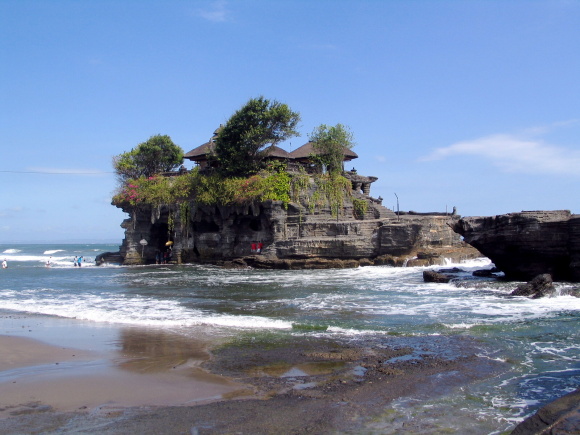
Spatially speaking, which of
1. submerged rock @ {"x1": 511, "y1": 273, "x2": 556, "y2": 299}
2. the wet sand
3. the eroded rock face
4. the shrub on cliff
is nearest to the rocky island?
→ the shrub on cliff

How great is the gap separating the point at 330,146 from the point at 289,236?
349 inches

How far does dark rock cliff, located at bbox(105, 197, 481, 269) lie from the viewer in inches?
1234

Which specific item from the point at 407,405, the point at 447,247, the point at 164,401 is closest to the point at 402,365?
the point at 407,405

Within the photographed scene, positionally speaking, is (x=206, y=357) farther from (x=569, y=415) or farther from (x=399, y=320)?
(x=569, y=415)

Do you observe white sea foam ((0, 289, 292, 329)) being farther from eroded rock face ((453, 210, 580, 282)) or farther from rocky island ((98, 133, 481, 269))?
Answer: rocky island ((98, 133, 481, 269))

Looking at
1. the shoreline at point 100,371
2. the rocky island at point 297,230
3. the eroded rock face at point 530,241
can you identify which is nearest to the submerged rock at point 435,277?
the eroded rock face at point 530,241

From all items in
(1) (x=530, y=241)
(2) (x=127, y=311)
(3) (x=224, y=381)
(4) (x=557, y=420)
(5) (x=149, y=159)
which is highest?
(5) (x=149, y=159)

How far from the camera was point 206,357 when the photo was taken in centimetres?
1004

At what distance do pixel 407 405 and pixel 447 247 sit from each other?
26.6 metres

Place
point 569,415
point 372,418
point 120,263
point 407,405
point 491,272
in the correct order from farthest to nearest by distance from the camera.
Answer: point 120,263
point 491,272
point 407,405
point 372,418
point 569,415

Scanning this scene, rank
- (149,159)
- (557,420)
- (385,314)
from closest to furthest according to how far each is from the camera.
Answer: (557,420) → (385,314) → (149,159)

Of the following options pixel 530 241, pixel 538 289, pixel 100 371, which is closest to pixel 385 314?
pixel 538 289

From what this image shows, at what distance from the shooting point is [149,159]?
4531 cm

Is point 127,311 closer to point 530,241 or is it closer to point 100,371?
point 100,371
